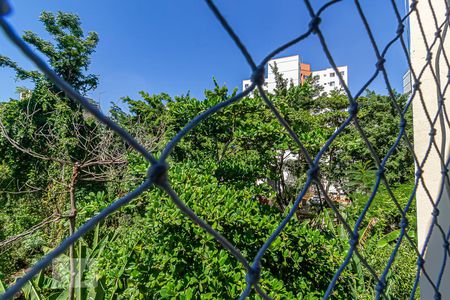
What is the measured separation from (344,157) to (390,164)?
151cm

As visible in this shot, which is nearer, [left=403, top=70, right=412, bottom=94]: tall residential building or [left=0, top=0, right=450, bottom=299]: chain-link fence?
[left=0, top=0, right=450, bottom=299]: chain-link fence

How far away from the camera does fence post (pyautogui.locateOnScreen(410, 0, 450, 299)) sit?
74 centimetres

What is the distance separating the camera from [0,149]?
5.66 meters

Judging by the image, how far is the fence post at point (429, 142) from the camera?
29.1 inches

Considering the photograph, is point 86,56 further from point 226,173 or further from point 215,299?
point 215,299

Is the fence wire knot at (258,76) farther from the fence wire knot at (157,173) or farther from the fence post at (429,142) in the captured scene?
the fence post at (429,142)

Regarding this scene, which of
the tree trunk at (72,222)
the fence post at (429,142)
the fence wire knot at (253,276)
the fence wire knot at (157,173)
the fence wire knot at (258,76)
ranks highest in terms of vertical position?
the fence post at (429,142)

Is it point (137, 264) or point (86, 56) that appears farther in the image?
point (86, 56)

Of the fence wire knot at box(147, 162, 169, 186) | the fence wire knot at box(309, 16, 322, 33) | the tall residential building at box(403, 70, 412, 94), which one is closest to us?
the fence wire knot at box(147, 162, 169, 186)

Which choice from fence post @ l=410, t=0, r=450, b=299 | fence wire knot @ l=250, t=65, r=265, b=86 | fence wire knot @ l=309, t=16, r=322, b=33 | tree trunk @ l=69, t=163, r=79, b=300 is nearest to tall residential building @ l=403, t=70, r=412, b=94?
fence post @ l=410, t=0, r=450, b=299

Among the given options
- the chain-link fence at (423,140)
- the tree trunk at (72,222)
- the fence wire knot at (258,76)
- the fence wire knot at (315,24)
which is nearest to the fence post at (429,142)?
the chain-link fence at (423,140)

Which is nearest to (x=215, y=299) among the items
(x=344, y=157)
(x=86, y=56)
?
(x=344, y=157)

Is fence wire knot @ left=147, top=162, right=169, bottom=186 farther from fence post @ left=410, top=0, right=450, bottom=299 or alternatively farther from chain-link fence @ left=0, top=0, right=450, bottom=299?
fence post @ left=410, top=0, right=450, bottom=299

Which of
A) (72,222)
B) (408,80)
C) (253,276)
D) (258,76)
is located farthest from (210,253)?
(408,80)
